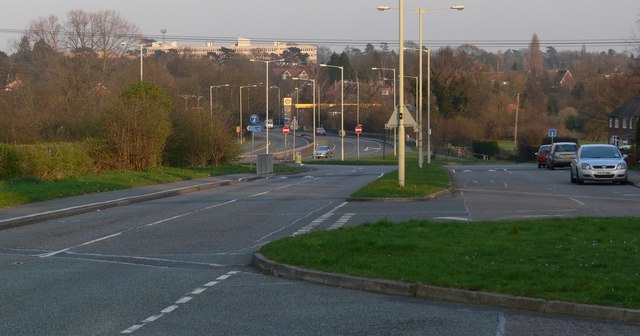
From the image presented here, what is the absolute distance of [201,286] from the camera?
476 inches

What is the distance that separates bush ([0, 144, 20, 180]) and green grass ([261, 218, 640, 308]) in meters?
21.0

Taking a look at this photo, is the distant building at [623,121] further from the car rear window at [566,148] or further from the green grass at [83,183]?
the green grass at [83,183]

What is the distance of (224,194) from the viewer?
1312 inches

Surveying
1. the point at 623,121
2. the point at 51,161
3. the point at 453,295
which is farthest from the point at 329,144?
the point at 453,295

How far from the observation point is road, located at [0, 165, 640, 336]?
9305 millimetres

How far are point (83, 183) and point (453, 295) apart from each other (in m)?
25.2

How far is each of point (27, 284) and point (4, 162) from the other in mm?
23153

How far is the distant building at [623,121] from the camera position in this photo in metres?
78.6

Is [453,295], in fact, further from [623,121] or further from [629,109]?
[623,121]

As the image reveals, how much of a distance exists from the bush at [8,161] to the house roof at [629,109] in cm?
5725

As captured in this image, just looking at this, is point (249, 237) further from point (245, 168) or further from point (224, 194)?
point (245, 168)

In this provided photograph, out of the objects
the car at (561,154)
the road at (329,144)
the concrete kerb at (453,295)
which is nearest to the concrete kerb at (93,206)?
the concrete kerb at (453,295)

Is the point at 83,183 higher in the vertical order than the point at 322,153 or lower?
higher

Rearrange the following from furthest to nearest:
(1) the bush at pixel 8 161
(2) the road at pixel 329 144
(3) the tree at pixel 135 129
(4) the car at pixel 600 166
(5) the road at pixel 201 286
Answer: (2) the road at pixel 329 144 → (3) the tree at pixel 135 129 → (1) the bush at pixel 8 161 → (4) the car at pixel 600 166 → (5) the road at pixel 201 286
